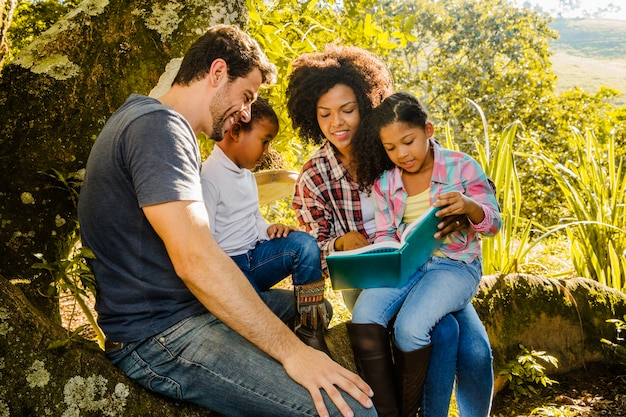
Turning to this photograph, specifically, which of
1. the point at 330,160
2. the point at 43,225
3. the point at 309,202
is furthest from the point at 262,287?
the point at 43,225

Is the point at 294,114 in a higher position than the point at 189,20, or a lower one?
lower

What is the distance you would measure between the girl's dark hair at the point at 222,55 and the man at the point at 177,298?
0.89ft

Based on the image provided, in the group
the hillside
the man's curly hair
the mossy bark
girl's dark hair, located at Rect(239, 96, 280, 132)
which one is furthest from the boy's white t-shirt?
the hillside

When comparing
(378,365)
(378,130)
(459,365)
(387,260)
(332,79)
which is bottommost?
(459,365)

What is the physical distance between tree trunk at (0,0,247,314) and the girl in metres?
0.94

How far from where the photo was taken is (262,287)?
93.9 inches

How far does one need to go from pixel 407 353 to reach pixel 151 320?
930mm

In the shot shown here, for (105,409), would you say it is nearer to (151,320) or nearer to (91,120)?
(151,320)

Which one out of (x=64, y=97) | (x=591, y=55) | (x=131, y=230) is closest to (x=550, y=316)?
(x=131, y=230)

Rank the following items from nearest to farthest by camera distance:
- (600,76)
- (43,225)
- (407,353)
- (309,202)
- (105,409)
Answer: (105,409), (407,353), (43,225), (309,202), (600,76)

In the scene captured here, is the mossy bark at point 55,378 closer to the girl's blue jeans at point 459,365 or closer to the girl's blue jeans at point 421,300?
the girl's blue jeans at point 421,300

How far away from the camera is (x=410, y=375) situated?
2.12 m

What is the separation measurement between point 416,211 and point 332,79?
0.74 m

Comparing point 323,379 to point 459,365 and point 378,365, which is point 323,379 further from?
point 459,365
